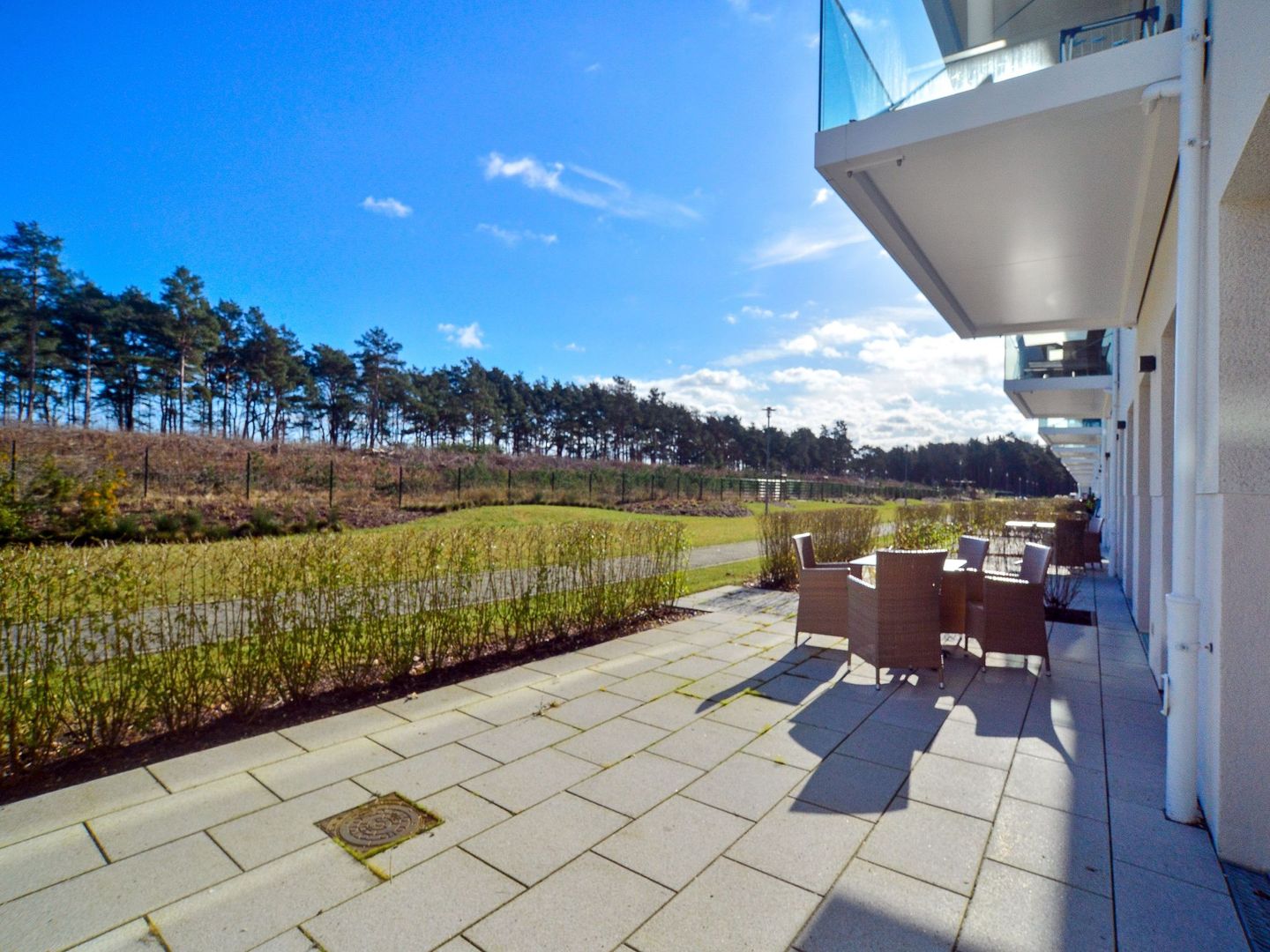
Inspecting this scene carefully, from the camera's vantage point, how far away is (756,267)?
9.59 meters

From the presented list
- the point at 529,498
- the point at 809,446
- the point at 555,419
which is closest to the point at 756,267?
the point at 529,498

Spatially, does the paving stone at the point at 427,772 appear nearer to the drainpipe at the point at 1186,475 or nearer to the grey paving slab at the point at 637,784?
the grey paving slab at the point at 637,784

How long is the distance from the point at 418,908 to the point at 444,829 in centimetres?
48

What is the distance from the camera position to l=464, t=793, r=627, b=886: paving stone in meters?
2.25

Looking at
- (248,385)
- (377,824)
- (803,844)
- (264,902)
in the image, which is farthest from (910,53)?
(248,385)

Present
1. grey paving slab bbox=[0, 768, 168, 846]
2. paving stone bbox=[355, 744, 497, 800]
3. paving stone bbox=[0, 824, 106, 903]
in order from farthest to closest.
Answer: paving stone bbox=[355, 744, 497, 800] < grey paving slab bbox=[0, 768, 168, 846] < paving stone bbox=[0, 824, 106, 903]

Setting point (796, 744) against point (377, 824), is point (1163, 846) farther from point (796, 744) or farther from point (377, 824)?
point (377, 824)

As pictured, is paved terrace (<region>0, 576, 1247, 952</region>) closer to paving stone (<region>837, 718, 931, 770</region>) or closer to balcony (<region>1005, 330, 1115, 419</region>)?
paving stone (<region>837, 718, 931, 770</region>)

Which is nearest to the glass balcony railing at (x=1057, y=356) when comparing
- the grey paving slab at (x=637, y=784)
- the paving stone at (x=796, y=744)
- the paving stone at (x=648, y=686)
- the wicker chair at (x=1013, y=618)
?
the wicker chair at (x=1013, y=618)

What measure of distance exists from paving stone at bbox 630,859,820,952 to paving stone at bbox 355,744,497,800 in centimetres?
128

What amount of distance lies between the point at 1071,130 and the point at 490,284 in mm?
18788

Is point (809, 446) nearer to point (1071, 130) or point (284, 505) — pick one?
point (284, 505)

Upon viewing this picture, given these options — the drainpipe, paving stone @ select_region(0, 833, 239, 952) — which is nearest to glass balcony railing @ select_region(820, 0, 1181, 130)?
the drainpipe

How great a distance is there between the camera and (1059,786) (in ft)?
9.54
